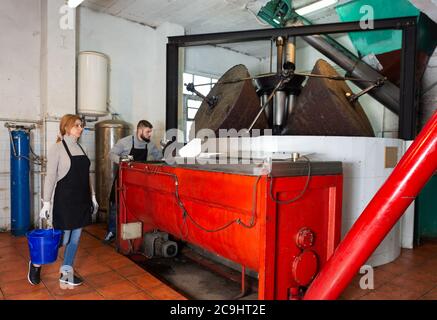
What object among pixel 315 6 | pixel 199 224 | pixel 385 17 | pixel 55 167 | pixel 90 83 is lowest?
pixel 199 224

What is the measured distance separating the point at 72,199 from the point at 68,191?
8 centimetres

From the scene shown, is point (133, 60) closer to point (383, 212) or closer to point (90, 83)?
point (90, 83)

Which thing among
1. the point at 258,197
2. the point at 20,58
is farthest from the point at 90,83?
the point at 258,197

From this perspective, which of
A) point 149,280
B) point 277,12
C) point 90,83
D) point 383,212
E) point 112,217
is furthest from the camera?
point 277,12

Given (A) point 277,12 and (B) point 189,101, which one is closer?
(A) point 277,12

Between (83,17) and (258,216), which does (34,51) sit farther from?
(258,216)

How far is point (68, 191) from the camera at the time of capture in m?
2.68

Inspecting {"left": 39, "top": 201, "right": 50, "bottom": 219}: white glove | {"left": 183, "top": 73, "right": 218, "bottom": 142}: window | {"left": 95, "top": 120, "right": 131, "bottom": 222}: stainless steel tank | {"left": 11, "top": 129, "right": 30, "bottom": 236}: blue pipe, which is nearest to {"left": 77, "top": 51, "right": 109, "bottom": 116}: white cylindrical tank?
{"left": 95, "top": 120, "right": 131, "bottom": 222}: stainless steel tank

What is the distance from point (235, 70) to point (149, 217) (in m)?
2.41

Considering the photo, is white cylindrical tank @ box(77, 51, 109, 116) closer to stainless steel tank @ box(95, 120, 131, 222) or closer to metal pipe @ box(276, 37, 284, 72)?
stainless steel tank @ box(95, 120, 131, 222)

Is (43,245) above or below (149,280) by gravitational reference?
above

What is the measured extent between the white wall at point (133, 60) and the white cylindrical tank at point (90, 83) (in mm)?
436

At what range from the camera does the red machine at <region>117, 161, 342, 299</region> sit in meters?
1.89
